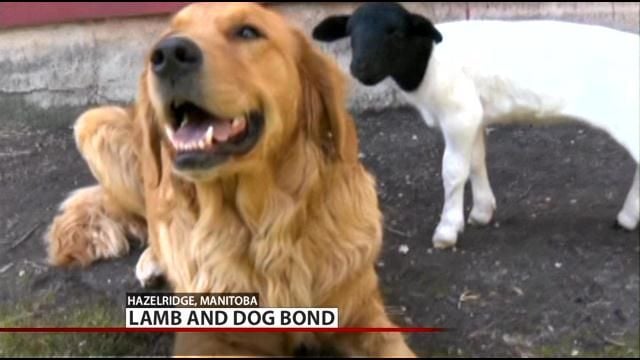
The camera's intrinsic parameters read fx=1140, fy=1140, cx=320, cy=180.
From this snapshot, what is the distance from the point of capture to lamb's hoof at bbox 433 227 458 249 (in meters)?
3.08

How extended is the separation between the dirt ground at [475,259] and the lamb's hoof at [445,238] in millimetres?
27

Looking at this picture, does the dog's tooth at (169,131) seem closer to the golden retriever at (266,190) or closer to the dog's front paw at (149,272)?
the golden retriever at (266,190)

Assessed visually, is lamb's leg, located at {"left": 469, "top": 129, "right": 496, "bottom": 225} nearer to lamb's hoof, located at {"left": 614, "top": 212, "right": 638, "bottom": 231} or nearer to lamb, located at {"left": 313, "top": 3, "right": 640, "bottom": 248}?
lamb, located at {"left": 313, "top": 3, "right": 640, "bottom": 248}

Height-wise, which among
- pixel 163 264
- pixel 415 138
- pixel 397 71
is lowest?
Result: pixel 415 138

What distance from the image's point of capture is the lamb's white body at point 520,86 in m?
2.92

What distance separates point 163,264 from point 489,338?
0.81 meters

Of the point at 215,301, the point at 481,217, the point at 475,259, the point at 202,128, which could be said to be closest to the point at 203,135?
the point at 202,128

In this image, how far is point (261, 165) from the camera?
2.46 meters

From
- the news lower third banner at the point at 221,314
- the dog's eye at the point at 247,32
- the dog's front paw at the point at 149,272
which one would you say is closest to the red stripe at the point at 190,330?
the news lower third banner at the point at 221,314

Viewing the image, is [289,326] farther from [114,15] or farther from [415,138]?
[114,15]

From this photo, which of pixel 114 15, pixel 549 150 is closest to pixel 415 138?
pixel 549 150

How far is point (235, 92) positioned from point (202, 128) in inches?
4.2

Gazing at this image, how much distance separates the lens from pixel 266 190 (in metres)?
2.53

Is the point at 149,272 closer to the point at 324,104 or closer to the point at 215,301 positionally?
the point at 215,301
